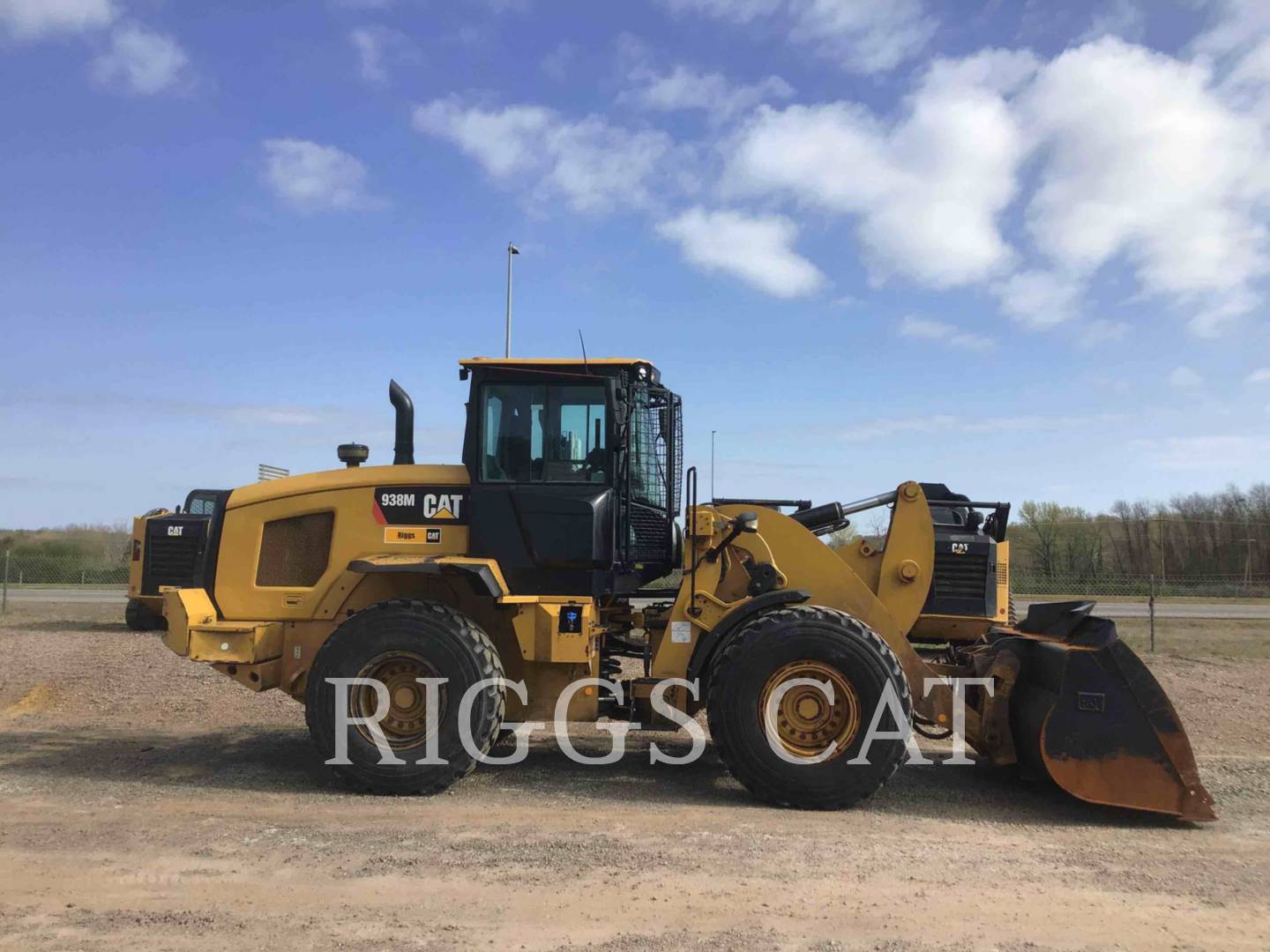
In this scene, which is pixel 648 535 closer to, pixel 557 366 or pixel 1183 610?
pixel 557 366

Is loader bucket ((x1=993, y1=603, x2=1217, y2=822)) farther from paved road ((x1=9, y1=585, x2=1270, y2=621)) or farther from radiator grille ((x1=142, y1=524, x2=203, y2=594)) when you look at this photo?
paved road ((x1=9, y1=585, x2=1270, y2=621))

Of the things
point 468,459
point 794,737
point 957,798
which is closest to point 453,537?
point 468,459

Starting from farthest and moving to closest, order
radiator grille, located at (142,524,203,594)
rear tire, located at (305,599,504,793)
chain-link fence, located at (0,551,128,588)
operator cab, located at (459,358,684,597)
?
chain-link fence, located at (0,551,128,588), radiator grille, located at (142,524,203,594), operator cab, located at (459,358,684,597), rear tire, located at (305,599,504,793)

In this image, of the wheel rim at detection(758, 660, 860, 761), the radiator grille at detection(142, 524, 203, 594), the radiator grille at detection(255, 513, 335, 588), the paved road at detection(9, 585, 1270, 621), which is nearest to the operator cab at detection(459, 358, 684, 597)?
the radiator grille at detection(255, 513, 335, 588)

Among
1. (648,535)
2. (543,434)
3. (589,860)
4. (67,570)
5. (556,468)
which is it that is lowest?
(589,860)

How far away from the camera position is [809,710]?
6.50 m

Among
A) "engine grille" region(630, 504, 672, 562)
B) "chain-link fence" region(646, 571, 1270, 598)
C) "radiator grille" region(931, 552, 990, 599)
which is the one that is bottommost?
"chain-link fence" region(646, 571, 1270, 598)

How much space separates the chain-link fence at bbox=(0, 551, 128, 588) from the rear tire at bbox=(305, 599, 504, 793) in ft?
91.7

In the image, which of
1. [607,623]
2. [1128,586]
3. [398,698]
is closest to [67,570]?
[398,698]

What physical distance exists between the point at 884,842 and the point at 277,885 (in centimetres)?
330

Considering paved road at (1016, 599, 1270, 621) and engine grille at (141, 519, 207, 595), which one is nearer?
engine grille at (141, 519, 207, 595)

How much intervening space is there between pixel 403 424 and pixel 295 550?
1.27 metres

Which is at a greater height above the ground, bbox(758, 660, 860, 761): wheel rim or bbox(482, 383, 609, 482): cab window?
bbox(482, 383, 609, 482): cab window

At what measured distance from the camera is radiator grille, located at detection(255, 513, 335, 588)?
7375 mm
